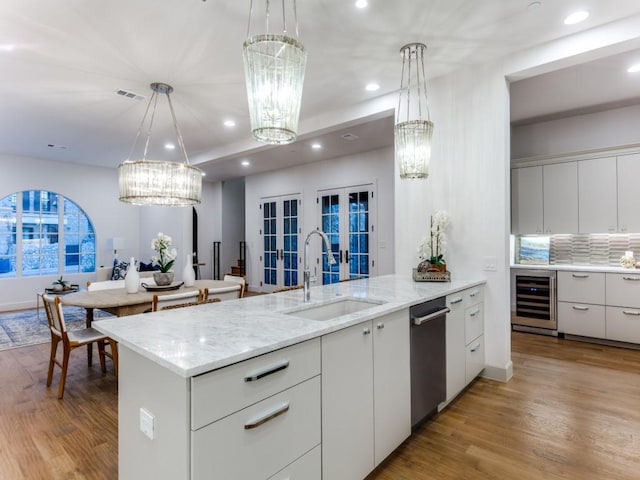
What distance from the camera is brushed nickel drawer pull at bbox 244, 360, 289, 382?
1261 millimetres

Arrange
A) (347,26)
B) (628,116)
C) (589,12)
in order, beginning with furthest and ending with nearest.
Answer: (628,116)
(347,26)
(589,12)

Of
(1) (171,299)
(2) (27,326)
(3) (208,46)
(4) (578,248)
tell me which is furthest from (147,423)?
(2) (27,326)

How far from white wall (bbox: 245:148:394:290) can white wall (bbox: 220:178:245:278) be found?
930 millimetres

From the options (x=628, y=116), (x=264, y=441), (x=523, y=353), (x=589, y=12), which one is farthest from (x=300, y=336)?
(x=628, y=116)

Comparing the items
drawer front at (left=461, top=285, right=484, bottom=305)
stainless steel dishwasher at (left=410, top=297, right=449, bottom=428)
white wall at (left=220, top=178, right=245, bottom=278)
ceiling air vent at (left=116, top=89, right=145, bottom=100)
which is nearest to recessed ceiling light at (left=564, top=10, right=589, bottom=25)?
drawer front at (left=461, top=285, right=484, bottom=305)

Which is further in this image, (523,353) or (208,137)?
(208,137)

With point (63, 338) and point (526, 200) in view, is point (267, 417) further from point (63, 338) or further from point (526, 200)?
point (526, 200)

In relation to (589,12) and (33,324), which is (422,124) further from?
(33,324)

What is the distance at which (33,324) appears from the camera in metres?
5.52

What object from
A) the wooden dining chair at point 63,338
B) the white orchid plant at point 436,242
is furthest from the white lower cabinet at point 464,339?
the wooden dining chair at point 63,338

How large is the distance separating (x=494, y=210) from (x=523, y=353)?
1.91 m

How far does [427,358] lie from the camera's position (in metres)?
2.34

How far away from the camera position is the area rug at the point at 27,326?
4637 millimetres

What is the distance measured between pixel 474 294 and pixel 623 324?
2511mm
